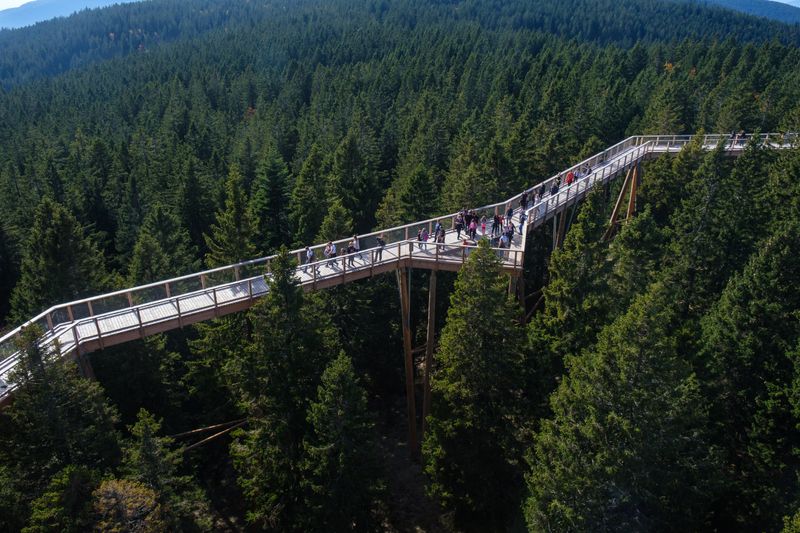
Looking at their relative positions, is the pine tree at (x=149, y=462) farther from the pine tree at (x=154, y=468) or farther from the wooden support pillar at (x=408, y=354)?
the wooden support pillar at (x=408, y=354)

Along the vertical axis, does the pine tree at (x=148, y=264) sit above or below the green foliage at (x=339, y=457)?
above

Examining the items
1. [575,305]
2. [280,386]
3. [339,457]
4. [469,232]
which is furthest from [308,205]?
[339,457]

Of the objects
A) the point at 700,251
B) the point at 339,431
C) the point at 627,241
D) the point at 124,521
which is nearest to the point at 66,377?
the point at 124,521

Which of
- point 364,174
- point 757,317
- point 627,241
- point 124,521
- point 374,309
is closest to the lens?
point 124,521

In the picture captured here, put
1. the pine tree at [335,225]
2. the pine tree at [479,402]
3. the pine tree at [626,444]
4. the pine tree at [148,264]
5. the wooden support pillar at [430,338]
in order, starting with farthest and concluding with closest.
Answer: the pine tree at [335,225] → the pine tree at [148,264] → the wooden support pillar at [430,338] → the pine tree at [479,402] → the pine tree at [626,444]

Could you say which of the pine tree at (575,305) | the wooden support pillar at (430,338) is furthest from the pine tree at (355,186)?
the pine tree at (575,305)

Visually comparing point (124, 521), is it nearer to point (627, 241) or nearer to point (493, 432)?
point (493, 432)

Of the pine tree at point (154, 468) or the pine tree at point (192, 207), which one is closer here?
the pine tree at point (154, 468)

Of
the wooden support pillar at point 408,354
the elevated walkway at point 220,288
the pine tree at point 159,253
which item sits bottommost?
the wooden support pillar at point 408,354

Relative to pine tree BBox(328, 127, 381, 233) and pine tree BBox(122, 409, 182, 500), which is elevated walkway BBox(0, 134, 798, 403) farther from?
pine tree BBox(328, 127, 381, 233)
